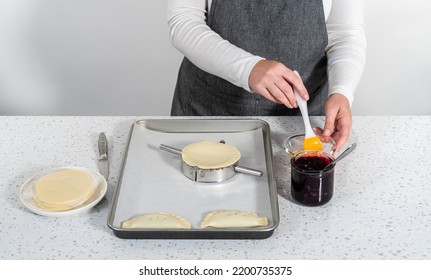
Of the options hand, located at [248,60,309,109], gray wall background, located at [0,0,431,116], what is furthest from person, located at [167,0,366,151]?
gray wall background, located at [0,0,431,116]

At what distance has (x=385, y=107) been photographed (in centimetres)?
308

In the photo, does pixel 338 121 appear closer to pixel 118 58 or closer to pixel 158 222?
pixel 158 222

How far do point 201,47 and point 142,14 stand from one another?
1225 millimetres

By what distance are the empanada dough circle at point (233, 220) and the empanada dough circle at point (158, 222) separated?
0.04 meters

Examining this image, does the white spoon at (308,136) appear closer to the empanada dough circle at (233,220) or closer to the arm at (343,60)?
the arm at (343,60)

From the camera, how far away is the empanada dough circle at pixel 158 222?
130cm

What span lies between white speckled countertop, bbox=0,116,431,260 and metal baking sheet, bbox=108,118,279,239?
3cm

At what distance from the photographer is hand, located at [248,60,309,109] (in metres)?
1.57

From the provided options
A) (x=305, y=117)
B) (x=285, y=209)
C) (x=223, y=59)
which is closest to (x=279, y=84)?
(x=305, y=117)

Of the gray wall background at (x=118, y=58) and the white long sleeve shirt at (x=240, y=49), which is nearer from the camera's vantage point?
the white long sleeve shirt at (x=240, y=49)

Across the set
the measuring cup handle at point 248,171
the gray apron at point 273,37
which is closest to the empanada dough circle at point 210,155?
the measuring cup handle at point 248,171

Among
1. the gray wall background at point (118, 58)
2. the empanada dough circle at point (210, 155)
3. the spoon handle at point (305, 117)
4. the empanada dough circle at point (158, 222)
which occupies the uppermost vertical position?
the spoon handle at point (305, 117)

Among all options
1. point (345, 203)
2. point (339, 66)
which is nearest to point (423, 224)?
point (345, 203)

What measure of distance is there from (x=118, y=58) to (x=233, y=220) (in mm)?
1872
